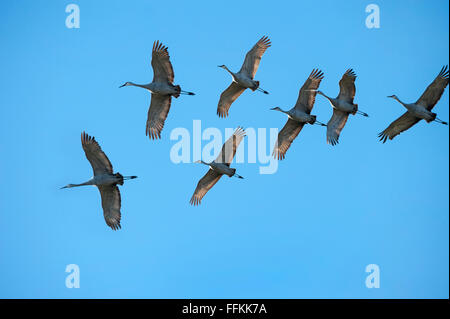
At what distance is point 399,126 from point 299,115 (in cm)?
420

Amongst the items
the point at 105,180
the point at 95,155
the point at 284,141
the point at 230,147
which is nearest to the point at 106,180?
the point at 105,180

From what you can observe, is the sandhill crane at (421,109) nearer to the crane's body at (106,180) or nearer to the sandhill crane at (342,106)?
the sandhill crane at (342,106)

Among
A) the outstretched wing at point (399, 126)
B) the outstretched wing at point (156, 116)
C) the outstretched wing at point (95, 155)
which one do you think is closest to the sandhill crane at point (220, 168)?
the outstretched wing at point (156, 116)

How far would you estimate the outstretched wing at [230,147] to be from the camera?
102 ft

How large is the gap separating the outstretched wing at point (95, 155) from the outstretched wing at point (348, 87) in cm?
964

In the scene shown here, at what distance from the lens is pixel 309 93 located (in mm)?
32875

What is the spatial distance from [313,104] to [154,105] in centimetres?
643

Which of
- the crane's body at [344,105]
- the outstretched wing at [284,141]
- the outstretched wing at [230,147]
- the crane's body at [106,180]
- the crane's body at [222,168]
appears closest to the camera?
the crane's body at [106,180]

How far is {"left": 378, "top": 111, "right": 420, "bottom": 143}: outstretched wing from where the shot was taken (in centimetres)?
3319
